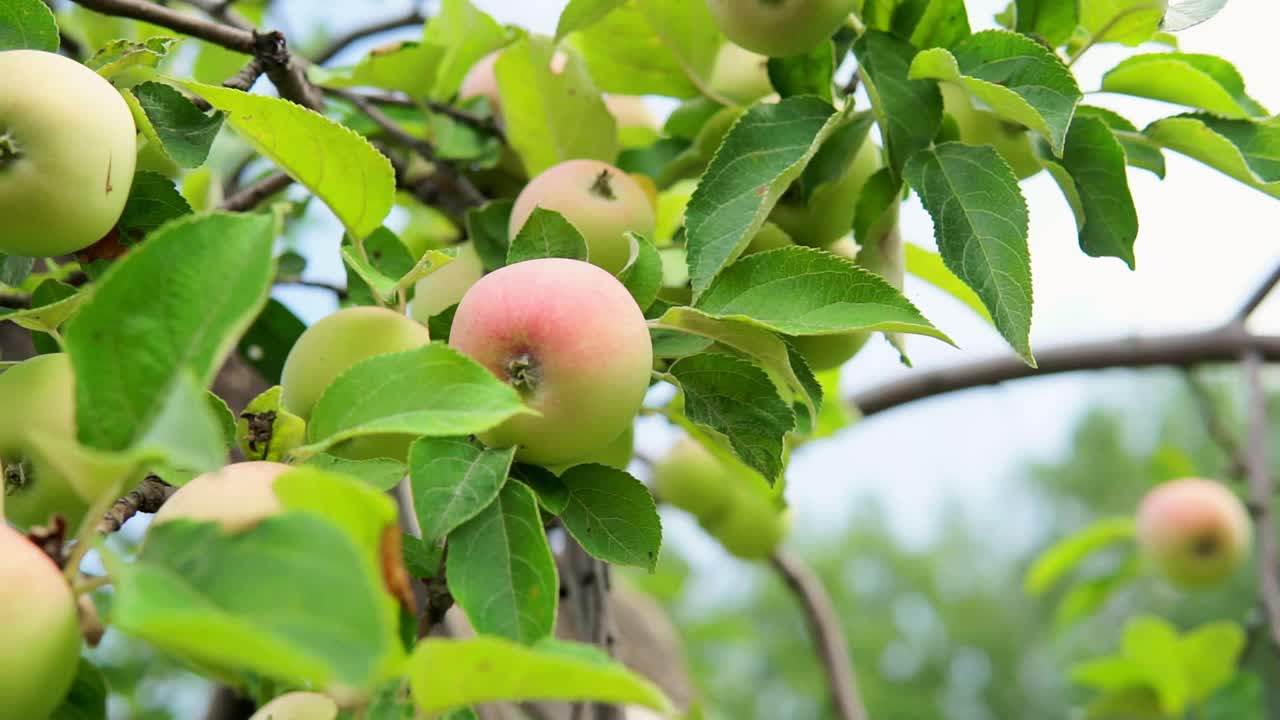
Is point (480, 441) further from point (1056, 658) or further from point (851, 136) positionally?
point (1056, 658)

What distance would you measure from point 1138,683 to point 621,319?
1.41m

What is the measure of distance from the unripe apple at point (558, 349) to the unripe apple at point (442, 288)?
0.57ft

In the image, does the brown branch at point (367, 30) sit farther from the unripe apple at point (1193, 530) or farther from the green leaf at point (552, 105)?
the unripe apple at point (1193, 530)

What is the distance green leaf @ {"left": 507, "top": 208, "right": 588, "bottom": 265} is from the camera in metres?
0.53

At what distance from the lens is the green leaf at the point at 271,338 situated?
77 centimetres

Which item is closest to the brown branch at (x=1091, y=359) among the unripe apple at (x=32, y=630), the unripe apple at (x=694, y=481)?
the unripe apple at (x=694, y=481)

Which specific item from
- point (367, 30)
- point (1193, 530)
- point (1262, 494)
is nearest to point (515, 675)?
point (367, 30)

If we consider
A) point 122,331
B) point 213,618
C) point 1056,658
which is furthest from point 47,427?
point 1056,658

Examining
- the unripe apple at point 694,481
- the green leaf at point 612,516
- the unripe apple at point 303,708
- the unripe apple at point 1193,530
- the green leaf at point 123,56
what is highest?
the green leaf at point 123,56

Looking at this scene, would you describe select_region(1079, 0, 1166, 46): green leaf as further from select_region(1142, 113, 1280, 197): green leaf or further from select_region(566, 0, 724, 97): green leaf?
select_region(566, 0, 724, 97): green leaf

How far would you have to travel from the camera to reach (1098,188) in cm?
61

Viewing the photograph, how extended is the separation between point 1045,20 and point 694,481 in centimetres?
58

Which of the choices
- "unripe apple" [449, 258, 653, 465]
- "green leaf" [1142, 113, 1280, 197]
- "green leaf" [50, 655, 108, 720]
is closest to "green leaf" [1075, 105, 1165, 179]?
"green leaf" [1142, 113, 1280, 197]

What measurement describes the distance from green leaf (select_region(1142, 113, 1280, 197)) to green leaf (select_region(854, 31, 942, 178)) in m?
0.13
